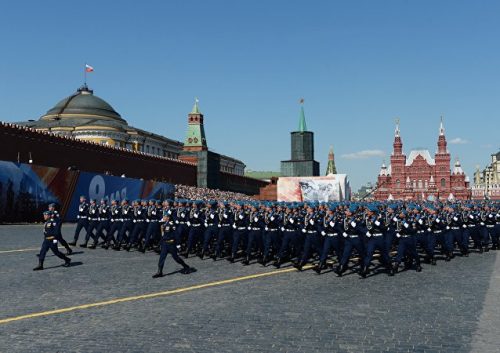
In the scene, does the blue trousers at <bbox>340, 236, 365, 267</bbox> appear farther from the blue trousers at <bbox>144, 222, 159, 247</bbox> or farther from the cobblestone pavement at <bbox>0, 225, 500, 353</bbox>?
the blue trousers at <bbox>144, 222, 159, 247</bbox>

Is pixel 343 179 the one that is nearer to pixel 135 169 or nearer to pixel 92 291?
pixel 135 169

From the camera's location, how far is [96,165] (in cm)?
4538

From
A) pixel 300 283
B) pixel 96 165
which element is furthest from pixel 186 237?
pixel 96 165

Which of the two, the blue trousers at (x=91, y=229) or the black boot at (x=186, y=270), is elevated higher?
the blue trousers at (x=91, y=229)

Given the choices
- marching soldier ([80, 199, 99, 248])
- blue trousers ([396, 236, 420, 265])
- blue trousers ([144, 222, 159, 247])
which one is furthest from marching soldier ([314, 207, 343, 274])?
marching soldier ([80, 199, 99, 248])

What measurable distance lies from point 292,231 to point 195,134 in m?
103

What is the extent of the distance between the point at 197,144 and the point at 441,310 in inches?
4242

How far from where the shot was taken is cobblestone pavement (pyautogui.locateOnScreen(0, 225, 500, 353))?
6.81 metres

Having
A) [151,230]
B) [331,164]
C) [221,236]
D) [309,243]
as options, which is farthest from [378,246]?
[331,164]

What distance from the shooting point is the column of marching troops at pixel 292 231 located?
13125mm

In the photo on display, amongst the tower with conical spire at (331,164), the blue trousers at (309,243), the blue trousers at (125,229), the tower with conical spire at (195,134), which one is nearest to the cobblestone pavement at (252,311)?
the blue trousers at (309,243)

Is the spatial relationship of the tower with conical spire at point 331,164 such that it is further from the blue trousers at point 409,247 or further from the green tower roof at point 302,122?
the blue trousers at point 409,247

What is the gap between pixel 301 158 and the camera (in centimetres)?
12862

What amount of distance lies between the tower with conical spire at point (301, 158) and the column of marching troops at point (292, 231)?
103146 millimetres
